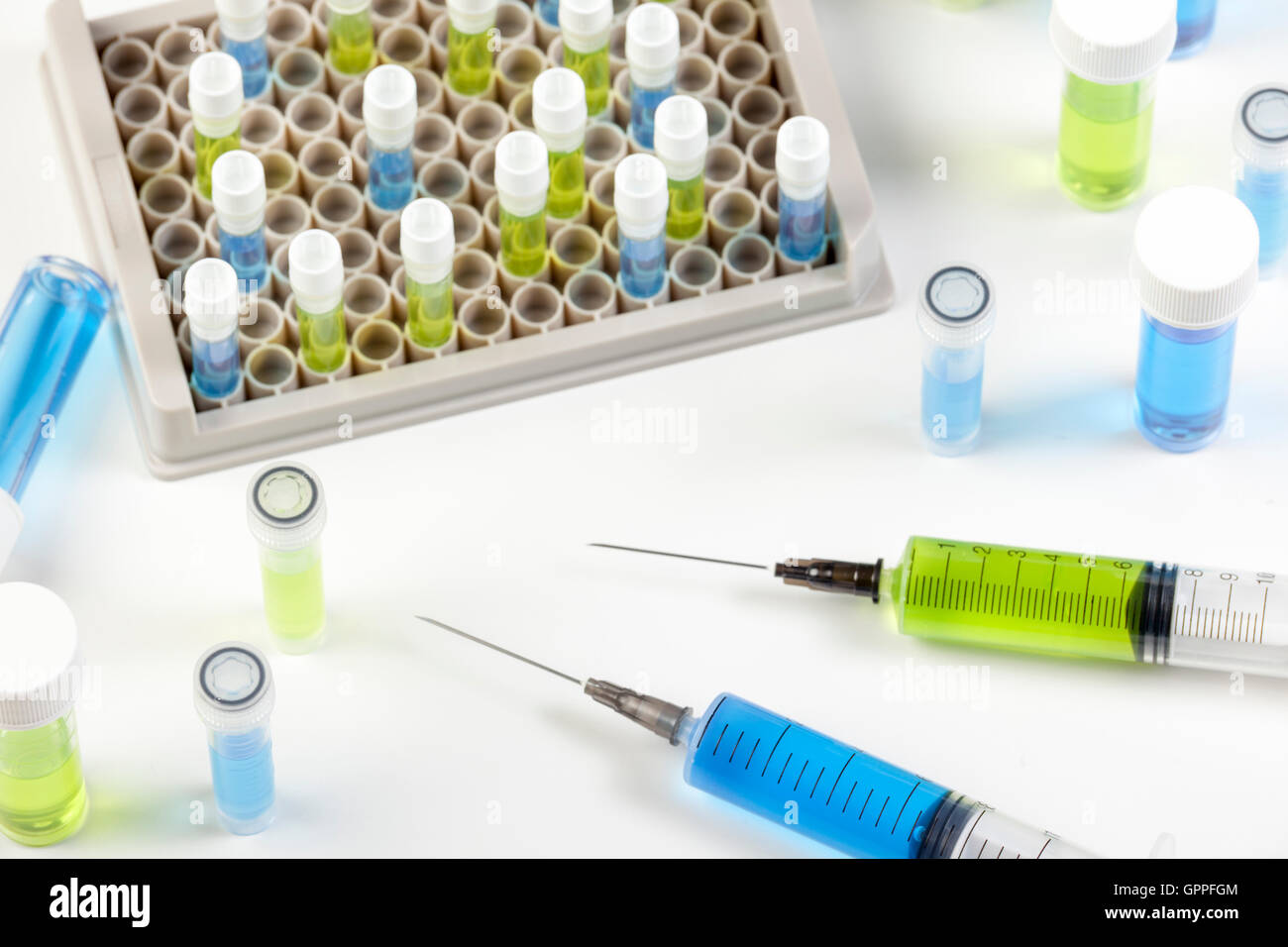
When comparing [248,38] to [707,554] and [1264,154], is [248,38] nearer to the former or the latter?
[707,554]

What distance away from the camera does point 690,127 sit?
6.99 feet

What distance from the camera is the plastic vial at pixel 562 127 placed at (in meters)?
2.15

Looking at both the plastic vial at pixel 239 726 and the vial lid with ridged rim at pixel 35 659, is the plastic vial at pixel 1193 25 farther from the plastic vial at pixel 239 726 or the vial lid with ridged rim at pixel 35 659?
the vial lid with ridged rim at pixel 35 659

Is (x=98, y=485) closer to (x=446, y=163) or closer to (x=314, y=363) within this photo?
(x=314, y=363)

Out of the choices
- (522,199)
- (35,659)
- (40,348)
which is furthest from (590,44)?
(35,659)

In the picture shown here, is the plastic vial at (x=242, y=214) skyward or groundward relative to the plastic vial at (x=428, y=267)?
skyward

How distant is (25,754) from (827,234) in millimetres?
815

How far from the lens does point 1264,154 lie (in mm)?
2119

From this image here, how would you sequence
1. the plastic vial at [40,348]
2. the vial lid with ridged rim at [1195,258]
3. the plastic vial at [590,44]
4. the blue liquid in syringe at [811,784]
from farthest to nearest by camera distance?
the plastic vial at [590,44], the plastic vial at [40,348], the vial lid with ridged rim at [1195,258], the blue liquid in syringe at [811,784]

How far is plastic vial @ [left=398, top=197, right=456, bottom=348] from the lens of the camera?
2.08m

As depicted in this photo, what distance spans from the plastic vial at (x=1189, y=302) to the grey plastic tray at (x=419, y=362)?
254 millimetres

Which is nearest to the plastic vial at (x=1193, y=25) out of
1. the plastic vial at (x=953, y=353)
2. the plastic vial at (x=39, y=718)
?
the plastic vial at (x=953, y=353)

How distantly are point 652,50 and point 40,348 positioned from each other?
58 cm
